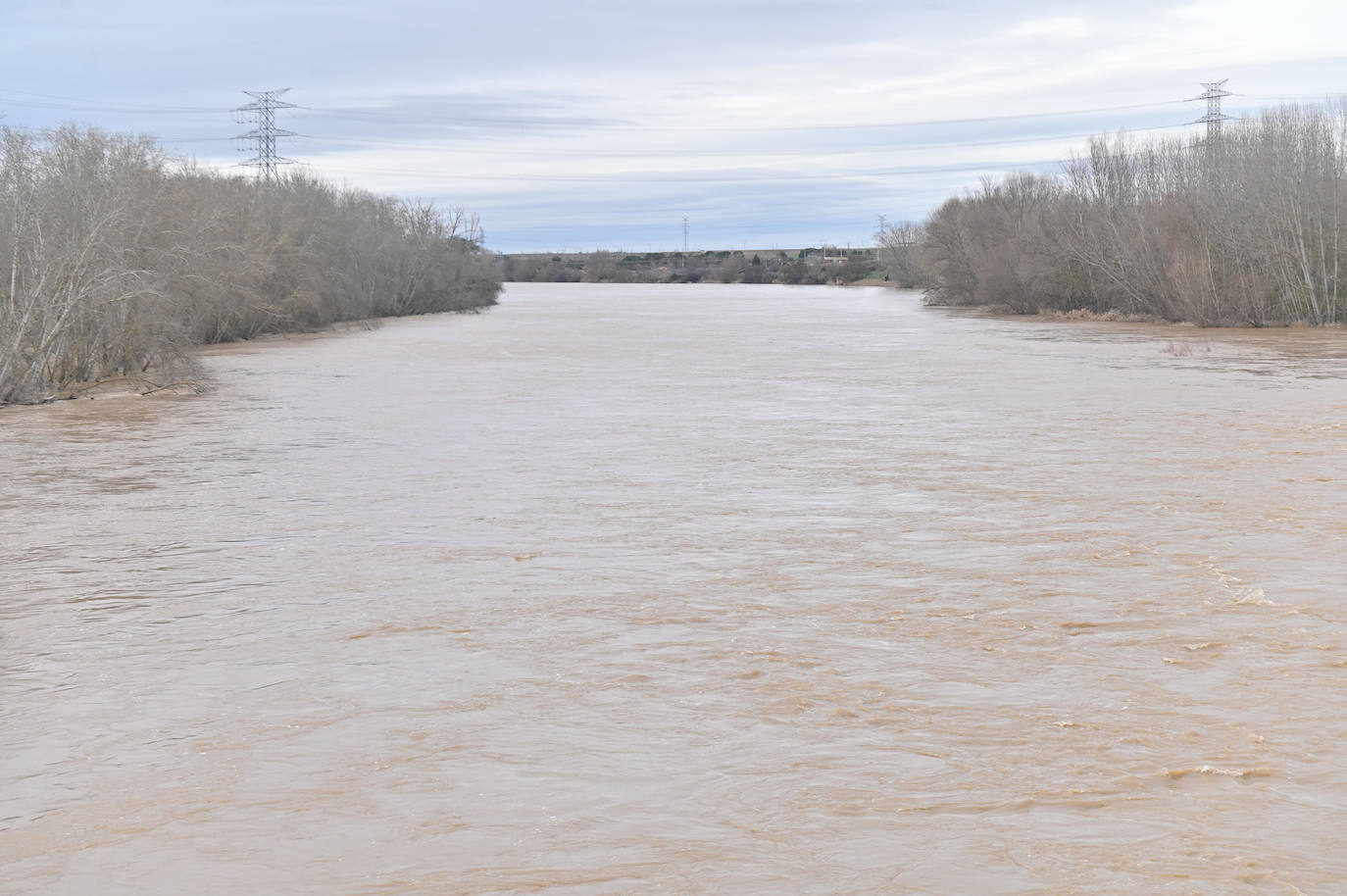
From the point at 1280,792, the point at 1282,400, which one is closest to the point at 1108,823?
the point at 1280,792

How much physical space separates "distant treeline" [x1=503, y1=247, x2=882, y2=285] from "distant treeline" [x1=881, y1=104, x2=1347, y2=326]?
101642 mm

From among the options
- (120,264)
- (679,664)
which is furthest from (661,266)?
(679,664)

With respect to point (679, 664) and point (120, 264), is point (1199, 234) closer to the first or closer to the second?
point (120, 264)

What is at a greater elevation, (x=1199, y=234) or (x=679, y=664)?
(x=1199, y=234)

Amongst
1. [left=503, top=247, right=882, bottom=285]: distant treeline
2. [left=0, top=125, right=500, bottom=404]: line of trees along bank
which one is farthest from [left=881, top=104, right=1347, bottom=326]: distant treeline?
[left=503, top=247, right=882, bottom=285]: distant treeline

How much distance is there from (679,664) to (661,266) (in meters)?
185

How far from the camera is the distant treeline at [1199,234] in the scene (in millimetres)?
45062

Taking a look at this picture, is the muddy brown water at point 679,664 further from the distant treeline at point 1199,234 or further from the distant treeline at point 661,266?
the distant treeline at point 661,266

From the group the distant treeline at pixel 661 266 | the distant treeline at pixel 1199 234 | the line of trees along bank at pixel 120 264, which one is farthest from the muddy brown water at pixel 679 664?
Answer: the distant treeline at pixel 661 266

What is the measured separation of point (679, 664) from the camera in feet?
25.9

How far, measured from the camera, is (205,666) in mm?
7863

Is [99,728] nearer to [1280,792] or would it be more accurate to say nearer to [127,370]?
[1280,792]

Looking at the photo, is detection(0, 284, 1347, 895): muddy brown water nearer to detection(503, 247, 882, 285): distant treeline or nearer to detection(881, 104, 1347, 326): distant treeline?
detection(881, 104, 1347, 326): distant treeline

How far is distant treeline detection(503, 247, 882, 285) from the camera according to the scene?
169875 millimetres
